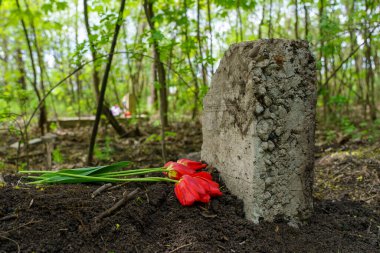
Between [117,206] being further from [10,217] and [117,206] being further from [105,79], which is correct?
[105,79]

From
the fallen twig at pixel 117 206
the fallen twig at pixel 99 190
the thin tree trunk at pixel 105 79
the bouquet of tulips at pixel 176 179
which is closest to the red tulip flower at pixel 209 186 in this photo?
the bouquet of tulips at pixel 176 179

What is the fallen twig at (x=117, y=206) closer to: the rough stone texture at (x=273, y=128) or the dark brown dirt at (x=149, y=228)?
the dark brown dirt at (x=149, y=228)

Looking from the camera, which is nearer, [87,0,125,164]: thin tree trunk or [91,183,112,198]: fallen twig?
[91,183,112,198]: fallen twig

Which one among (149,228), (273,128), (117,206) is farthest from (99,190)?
(273,128)

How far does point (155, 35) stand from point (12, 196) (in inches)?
67.3

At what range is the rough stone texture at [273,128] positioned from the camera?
1756 millimetres

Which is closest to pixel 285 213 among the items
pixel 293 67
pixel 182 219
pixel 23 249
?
pixel 182 219

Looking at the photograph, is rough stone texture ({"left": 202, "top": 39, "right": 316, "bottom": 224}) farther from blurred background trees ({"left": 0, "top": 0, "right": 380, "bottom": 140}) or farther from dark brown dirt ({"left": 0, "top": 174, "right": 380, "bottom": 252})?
blurred background trees ({"left": 0, "top": 0, "right": 380, "bottom": 140})

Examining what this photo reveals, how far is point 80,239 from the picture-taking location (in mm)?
1446

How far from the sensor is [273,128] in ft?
5.82

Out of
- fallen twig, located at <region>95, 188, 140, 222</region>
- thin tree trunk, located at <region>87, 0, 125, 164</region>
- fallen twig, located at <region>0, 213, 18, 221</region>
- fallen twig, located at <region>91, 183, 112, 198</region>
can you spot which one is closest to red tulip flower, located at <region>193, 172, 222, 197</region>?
fallen twig, located at <region>95, 188, 140, 222</region>

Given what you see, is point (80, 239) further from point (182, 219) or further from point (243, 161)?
point (243, 161)

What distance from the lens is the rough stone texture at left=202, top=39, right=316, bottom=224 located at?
1756 millimetres

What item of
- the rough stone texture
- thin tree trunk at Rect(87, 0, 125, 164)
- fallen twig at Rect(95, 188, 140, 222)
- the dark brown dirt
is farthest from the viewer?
thin tree trunk at Rect(87, 0, 125, 164)
